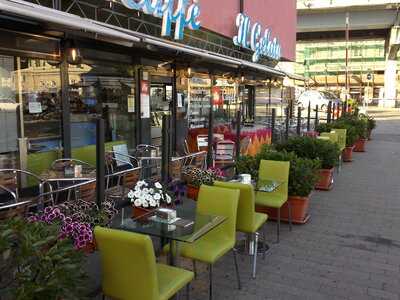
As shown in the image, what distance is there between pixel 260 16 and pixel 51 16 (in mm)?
11400

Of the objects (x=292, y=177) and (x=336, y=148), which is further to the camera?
(x=336, y=148)

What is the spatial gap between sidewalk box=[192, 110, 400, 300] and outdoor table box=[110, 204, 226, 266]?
704 millimetres

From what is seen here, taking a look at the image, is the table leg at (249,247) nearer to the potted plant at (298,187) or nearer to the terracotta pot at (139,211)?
the potted plant at (298,187)

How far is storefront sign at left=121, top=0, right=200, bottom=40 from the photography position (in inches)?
294

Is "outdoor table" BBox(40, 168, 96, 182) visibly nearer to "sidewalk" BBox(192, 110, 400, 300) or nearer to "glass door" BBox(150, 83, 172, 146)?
"sidewalk" BBox(192, 110, 400, 300)

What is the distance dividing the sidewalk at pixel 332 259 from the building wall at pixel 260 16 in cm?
581

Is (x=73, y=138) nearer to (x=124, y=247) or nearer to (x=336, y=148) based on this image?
(x=336, y=148)

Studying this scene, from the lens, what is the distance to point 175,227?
3.34 meters

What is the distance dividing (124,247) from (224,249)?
1.23 meters

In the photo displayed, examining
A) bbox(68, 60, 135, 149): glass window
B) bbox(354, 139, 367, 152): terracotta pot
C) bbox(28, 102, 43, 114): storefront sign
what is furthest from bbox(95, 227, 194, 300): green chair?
bbox(354, 139, 367, 152): terracotta pot

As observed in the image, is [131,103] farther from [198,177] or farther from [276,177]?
[276,177]

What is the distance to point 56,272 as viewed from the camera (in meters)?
2.14

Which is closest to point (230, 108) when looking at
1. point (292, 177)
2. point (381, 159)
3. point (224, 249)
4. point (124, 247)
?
point (381, 159)

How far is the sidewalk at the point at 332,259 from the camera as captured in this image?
3898mm
